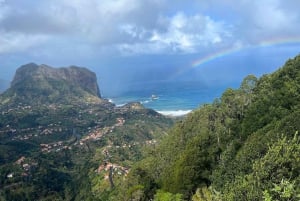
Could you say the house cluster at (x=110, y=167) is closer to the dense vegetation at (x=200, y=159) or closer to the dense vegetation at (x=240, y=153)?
the dense vegetation at (x=200, y=159)

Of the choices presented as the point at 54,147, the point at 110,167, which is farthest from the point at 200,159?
the point at 54,147

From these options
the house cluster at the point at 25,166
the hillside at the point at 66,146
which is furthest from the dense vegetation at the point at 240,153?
the house cluster at the point at 25,166

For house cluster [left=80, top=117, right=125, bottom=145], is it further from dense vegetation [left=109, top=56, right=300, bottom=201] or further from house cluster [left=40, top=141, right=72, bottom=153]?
dense vegetation [left=109, top=56, right=300, bottom=201]

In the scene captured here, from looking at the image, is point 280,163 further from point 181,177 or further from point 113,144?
point 113,144

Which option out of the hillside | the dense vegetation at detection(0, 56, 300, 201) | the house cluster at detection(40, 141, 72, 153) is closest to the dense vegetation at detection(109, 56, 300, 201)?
the dense vegetation at detection(0, 56, 300, 201)

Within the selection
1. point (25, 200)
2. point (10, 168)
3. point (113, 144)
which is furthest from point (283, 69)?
point (113, 144)
